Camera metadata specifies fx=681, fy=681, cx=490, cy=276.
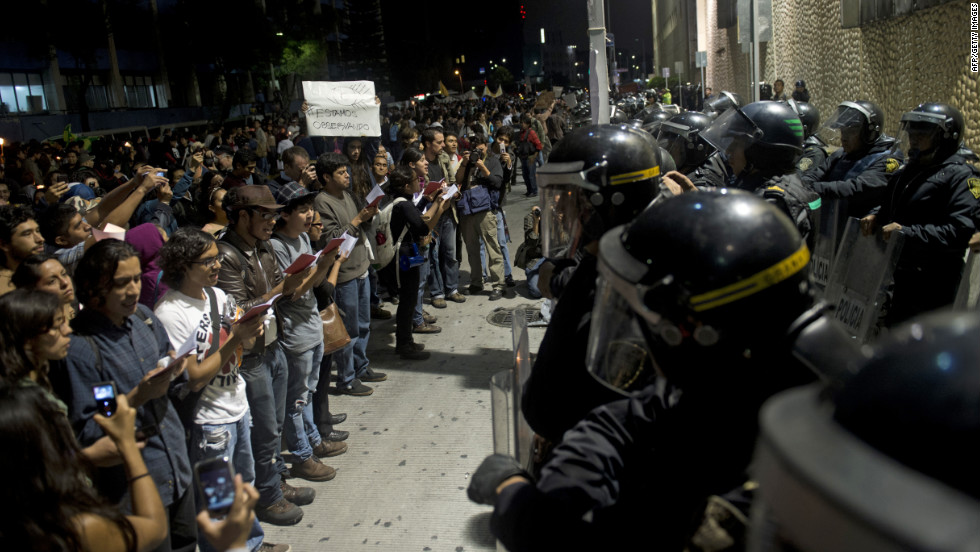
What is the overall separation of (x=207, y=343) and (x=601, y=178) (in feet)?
6.74

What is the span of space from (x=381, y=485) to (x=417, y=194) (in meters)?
3.05

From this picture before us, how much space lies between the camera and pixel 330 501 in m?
4.36

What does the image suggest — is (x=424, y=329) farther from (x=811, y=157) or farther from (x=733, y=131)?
(x=811, y=157)

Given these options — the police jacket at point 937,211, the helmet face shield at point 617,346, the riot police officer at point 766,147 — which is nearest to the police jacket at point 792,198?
the riot police officer at point 766,147

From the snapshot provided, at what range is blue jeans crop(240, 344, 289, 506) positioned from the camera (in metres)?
3.84

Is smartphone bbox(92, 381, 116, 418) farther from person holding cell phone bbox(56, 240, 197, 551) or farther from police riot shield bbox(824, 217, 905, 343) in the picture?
police riot shield bbox(824, 217, 905, 343)

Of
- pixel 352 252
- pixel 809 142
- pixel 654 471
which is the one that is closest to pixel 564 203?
pixel 654 471

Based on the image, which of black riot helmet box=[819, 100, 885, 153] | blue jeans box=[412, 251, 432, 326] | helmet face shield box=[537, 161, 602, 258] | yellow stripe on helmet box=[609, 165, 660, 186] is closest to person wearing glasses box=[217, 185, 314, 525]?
helmet face shield box=[537, 161, 602, 258]

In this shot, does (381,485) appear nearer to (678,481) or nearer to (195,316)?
(195,316)

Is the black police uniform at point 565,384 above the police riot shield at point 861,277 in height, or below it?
above

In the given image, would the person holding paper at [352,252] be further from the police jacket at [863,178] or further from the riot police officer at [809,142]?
the riot police officer at [809,142]

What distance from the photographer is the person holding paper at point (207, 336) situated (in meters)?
3.21

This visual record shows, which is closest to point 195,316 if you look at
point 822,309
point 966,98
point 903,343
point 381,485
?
point 381,485

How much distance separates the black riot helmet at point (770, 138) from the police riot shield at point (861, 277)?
101 centimetres
